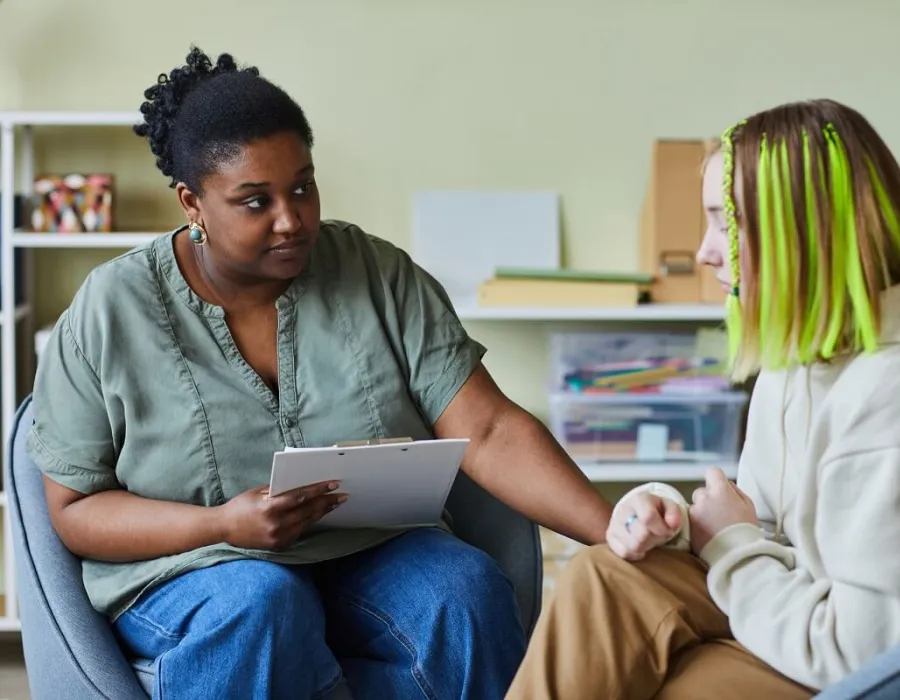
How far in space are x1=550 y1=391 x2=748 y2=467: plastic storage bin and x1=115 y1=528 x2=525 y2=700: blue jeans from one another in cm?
106

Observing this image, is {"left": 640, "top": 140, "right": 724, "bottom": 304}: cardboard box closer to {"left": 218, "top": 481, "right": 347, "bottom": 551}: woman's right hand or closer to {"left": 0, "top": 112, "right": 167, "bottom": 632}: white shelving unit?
{"left": 0, "top": 112, "right": 167, "bottom": 632}: white shelving unit

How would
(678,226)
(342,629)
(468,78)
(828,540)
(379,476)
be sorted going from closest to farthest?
1. (828,540)
2. (379,476)
3. (342,629)
4. (678,226)
5. (468,78)

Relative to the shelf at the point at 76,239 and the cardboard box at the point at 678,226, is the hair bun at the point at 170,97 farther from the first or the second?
the cardboard box at the point at 678,226

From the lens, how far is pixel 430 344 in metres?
1.63

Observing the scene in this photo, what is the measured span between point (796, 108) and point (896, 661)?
0.53 m

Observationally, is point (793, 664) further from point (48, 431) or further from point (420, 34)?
point (420, 34)

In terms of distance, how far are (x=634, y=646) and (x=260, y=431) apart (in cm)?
63

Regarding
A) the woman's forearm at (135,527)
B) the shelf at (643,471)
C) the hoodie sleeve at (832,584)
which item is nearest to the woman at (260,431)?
the woman's forearm at (135,527)

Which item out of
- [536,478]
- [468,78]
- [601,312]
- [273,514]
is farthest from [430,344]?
[468,78]

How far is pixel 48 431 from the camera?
1.55 meters

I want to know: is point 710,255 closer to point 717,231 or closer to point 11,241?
point 717,231

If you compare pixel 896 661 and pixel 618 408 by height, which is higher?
pixel 896 661

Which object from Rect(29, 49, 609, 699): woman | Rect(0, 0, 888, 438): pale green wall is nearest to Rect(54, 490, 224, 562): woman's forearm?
Rect(29, 49, 609, 699): woman

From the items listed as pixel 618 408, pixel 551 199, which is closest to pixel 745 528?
pixel 618 408
